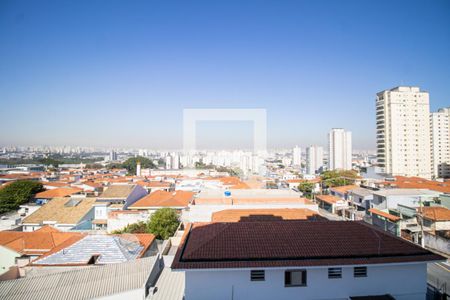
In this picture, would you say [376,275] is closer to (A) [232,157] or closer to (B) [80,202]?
(B) [80,202]

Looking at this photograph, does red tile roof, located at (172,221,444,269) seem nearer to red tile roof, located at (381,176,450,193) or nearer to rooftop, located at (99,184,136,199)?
rooftop, located at (99,184,136,199)

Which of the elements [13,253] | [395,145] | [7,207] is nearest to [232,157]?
[395,145]

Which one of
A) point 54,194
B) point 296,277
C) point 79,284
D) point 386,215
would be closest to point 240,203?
point 386,215

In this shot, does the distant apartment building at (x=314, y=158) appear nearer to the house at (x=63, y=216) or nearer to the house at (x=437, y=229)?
the house at (x=437, y=229)

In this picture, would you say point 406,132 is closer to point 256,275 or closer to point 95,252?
point 256,275

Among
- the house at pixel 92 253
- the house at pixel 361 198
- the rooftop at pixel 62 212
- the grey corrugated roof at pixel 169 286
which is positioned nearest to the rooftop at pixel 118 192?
the rooftop at pixel 62 212

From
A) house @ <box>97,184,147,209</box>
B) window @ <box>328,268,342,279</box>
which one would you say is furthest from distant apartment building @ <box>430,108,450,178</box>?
window @ <box>328,268,342,279</box>
